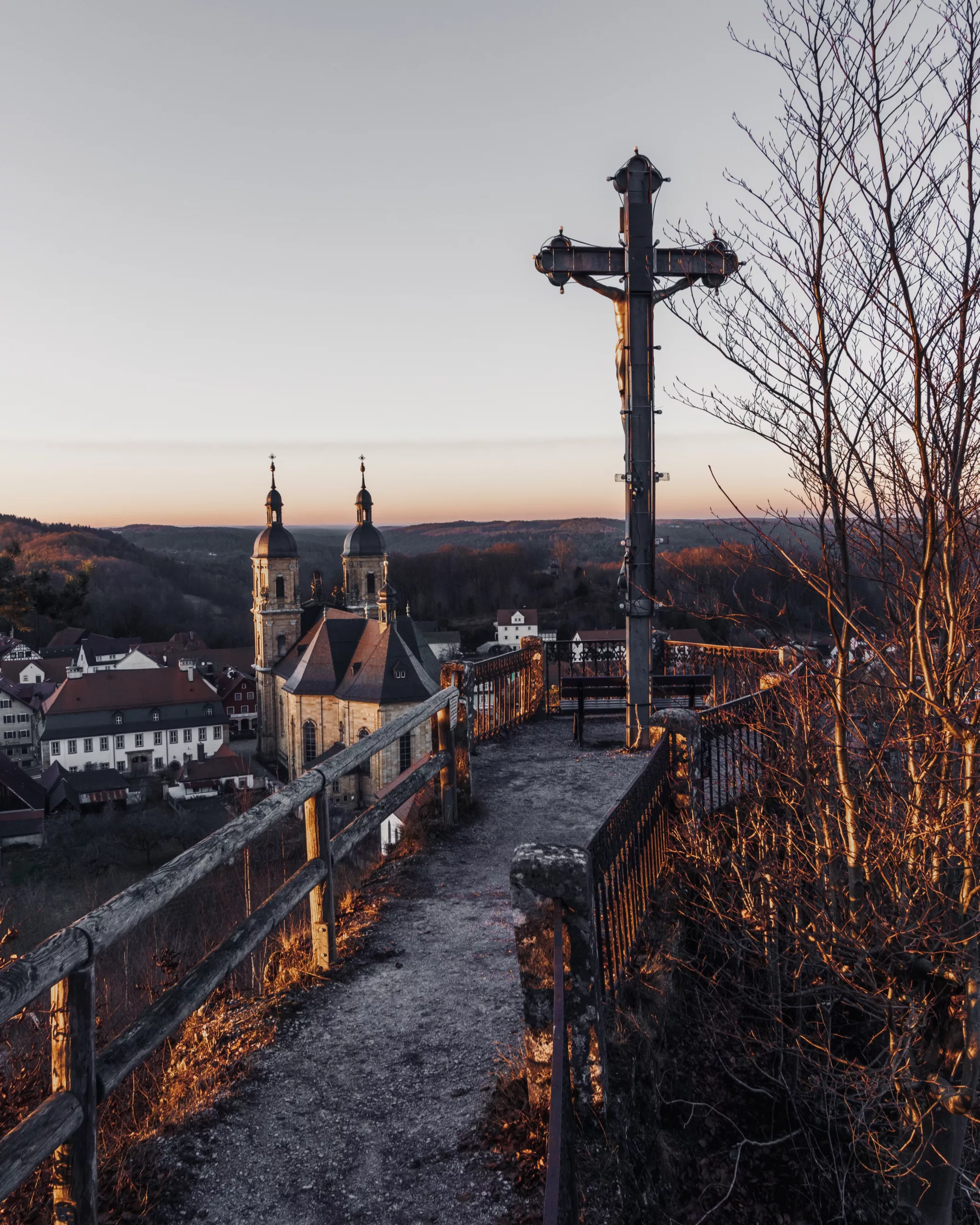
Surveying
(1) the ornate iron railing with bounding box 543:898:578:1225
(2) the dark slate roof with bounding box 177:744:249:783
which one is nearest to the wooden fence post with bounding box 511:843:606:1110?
(1) the ornate iron railing with bounding box 543:898:578:1225

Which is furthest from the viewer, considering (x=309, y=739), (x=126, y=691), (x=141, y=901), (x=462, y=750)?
(x=126, y=691)

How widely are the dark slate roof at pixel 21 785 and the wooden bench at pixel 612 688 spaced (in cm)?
4026

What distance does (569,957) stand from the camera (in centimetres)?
307

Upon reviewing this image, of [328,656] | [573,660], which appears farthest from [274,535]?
[573,660]

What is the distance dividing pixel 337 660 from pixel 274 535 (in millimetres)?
13700

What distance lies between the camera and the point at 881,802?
15.1 feet

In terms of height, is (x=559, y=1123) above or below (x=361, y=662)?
above

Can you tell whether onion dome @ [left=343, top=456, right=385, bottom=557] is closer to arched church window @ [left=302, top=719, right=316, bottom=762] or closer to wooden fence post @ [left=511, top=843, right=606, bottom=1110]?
arched church window @ [left=302, top=719, right=316, bottom=762]

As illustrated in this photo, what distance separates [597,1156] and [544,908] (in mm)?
899

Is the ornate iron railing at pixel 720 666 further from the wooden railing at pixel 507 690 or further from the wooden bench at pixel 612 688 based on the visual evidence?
the wooden railing at pixel 507 690

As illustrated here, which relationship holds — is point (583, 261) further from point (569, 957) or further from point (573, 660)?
point (569, 957)

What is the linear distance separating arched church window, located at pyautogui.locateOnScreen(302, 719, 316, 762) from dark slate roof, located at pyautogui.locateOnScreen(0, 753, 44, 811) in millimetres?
14535

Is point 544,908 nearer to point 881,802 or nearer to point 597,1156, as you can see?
point 597,1156

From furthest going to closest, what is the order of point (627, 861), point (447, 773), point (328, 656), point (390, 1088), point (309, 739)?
point (328, 656), point (309, 739), point (447, 773), point (627, 861), point (390, 1088)
